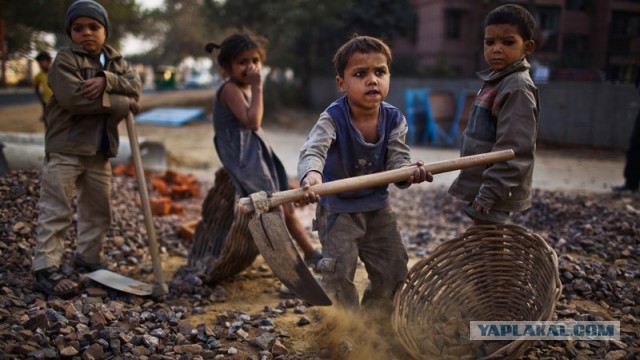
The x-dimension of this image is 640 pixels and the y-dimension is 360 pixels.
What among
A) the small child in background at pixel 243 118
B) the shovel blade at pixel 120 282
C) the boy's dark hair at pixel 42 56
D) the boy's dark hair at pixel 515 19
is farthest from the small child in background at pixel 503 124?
the boy's dark hair at pixel 42 56

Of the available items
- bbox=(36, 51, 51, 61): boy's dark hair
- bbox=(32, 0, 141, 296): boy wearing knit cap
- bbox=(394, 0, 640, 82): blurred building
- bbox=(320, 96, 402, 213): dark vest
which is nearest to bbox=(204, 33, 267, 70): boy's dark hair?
bbox=(32, 0, 141, 296): boy wearing knit cap

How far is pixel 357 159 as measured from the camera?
9.11 feet

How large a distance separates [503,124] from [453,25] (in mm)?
21252

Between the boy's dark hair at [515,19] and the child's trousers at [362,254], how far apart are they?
4.09 ft

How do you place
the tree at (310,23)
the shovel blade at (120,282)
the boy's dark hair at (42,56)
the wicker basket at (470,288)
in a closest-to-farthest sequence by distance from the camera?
the wicker basket at (470,288), the shovel blade at (120,282), the boy's dark hair at (42,56), the tree at (310,23)

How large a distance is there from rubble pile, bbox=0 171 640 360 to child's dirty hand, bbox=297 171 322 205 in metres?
0.87

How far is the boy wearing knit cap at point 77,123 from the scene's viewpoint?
3250 mm

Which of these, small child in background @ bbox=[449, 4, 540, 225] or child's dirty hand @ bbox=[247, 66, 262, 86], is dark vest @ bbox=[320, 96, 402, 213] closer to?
small child in background @ bbox=[449, 4, 540, 225]

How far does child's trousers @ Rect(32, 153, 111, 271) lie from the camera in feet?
11.0

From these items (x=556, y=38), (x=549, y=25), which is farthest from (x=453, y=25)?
(x=556, y=38)

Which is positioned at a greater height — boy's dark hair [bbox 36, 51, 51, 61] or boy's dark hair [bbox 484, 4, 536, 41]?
boy's dark hair [bbox 36, 51, 51, 61]

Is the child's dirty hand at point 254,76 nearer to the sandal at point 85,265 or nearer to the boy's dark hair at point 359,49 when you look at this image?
the boy's dark hair at point 359,49

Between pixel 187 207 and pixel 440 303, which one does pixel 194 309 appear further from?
pixel 187 207

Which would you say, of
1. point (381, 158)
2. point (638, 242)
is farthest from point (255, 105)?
point (638, 242)
